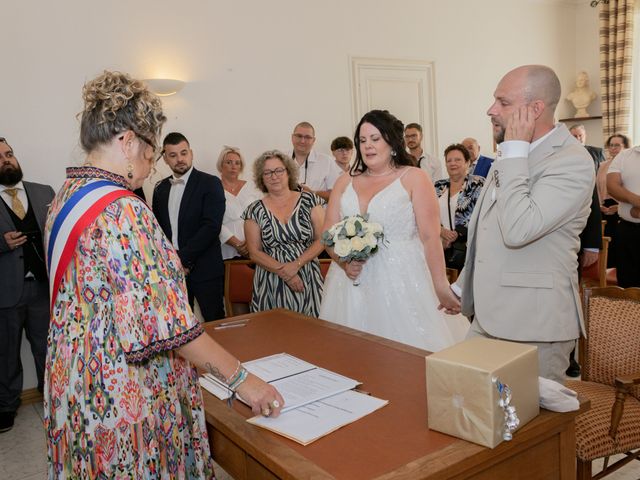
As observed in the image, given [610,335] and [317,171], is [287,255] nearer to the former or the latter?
[610,335]

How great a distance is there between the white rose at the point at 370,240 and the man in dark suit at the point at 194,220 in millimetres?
1747

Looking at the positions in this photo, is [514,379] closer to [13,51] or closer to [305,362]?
[305,362]

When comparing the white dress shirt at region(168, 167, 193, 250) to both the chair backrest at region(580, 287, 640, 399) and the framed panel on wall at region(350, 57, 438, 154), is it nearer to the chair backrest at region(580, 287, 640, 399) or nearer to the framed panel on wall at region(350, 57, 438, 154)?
the framed panel on wall at region(350, 57, 438, 154)

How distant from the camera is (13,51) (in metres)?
4.54

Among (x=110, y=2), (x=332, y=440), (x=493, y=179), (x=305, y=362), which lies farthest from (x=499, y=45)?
(x=332, y=440)

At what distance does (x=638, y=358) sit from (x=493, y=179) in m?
1.02

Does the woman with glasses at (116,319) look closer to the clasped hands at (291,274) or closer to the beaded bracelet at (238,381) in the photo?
the beaded bracelet at (238,381)

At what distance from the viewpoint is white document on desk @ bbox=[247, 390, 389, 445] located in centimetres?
141

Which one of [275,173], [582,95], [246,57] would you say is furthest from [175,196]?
[582,95]

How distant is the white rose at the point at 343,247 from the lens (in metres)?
2.95

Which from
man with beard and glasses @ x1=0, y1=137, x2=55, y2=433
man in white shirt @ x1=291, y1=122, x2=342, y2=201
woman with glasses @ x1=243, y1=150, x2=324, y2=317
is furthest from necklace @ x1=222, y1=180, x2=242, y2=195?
man with beard and glasses @ x1=0, y1=137, x2=55, y2=433

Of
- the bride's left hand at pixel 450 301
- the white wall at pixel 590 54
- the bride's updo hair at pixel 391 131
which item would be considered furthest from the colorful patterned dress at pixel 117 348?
the white wall at pixel 590 54

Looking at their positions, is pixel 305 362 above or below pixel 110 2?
below

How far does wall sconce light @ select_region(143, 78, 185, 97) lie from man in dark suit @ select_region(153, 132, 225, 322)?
3.04ft
